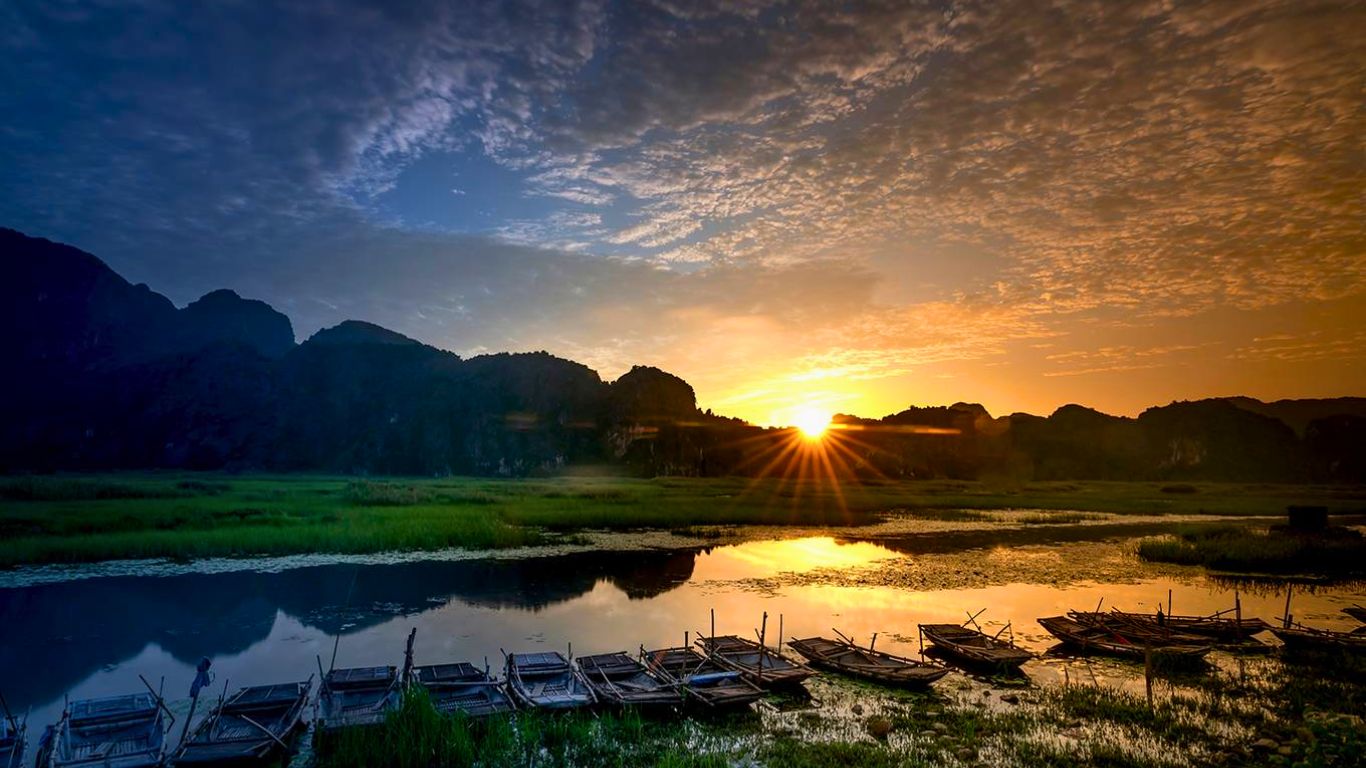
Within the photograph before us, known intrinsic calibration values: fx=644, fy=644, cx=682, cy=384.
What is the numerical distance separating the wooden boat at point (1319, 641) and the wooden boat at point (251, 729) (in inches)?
1069

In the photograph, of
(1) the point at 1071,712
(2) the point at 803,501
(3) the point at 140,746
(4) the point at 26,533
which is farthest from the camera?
(2) the point at 803,501

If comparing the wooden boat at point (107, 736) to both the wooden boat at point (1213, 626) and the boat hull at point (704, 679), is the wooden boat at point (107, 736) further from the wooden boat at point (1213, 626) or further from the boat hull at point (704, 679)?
the wooden boat at point (1213, 626)

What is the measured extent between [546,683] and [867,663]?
8544mm

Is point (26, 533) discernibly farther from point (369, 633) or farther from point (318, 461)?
point (318, 461)

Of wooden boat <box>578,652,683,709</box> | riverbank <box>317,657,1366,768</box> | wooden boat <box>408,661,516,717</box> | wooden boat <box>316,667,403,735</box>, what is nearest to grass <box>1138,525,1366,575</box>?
riverbank <box>317,657,1366,768</box>

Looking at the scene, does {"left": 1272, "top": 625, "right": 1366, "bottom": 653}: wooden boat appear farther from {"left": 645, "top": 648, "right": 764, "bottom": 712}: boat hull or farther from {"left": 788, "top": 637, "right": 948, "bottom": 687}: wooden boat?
{"left": 645, "top": 648, "right": 764, "bottom": 712}: boat hull

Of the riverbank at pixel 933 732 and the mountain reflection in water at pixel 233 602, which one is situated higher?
the riverbank at pixel 933 732

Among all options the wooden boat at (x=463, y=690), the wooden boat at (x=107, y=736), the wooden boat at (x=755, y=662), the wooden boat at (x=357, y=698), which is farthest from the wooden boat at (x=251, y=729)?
the wooden boat at (x=755, y=662)

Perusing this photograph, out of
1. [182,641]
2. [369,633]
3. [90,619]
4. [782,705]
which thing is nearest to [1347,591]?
[782,705]

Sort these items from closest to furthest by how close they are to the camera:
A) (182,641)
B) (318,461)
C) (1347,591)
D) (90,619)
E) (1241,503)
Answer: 1. (182,641)
2. (90,619)
3. (1347,591)
4. (1241,503)
5. (318,461)

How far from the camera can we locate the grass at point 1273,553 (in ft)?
120

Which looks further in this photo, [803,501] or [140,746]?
[803,501]

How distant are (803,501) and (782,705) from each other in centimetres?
6036

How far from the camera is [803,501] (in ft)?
243
